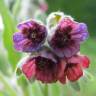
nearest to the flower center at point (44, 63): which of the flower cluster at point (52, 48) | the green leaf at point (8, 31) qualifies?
the flower cluster at point (52, 48)

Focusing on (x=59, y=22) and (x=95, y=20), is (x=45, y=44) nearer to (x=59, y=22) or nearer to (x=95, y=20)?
(x=59, y=22)

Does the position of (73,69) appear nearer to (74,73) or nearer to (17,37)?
(74,73)

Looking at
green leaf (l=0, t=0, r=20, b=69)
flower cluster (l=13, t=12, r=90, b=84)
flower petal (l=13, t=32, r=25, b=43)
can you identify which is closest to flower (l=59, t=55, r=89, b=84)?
flower cluster (l=13, t=12, r=90, b=84)

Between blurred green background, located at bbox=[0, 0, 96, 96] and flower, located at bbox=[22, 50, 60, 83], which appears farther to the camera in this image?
blurred green background, located at bbox=[0, 0, 96, 96]

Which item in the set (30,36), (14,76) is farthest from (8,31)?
(30,36)

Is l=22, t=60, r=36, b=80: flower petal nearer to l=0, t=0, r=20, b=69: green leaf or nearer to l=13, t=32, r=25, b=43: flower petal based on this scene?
l=13, t=32, r=25, b=43: flower petal
